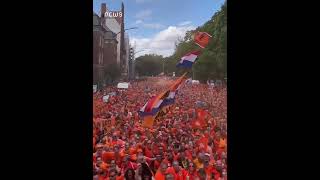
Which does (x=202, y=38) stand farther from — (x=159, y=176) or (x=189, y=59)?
(x=159, y=176)

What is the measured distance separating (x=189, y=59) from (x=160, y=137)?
1.14m

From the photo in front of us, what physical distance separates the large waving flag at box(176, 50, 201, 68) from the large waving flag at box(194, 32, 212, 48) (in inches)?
4.5

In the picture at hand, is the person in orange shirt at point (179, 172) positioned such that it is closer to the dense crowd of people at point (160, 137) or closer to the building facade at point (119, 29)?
the dense crowd of people at point (160, 137)

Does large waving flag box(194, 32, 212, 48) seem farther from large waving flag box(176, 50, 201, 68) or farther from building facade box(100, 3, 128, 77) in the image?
building facade box(100, 3, 128, 77)

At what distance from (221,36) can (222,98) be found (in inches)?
32.6

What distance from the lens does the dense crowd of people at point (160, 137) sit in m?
5.52

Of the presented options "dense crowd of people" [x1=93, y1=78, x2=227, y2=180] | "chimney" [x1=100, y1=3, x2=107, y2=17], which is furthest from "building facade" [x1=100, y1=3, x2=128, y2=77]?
"dense crowd of people" [x1=93, y1=78, x2=227, y2=180]

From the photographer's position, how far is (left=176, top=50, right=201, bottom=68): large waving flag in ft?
18.4

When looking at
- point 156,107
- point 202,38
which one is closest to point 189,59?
point 202,38

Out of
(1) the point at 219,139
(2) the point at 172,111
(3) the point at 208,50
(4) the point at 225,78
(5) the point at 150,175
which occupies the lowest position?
(5) the point at 150,175

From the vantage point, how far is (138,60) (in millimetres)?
5918

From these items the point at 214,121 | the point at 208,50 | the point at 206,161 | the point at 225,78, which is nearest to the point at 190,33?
the point at 208,50
